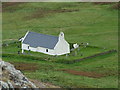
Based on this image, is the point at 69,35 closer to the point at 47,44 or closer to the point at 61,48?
the point at 47,44

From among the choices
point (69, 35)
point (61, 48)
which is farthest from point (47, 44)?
point (69, 35)

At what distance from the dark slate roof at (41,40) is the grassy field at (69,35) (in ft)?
8.45

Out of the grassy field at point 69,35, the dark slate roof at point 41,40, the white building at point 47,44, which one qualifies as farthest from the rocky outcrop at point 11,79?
the dark slate roof at point 41,40

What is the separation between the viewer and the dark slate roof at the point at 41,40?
7025 cm

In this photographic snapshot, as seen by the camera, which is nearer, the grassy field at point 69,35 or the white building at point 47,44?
the grassy field at point 69,35

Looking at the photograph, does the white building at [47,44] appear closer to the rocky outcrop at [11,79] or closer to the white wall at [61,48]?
the white wall at [61,48]

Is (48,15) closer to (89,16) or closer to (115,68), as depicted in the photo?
(89,16)

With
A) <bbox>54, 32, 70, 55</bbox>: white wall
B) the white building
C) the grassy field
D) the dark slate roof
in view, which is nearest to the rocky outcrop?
the grassy field

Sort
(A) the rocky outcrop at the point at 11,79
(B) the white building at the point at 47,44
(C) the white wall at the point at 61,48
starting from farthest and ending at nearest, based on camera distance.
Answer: (B) the white building at the point at 47,44, (C) the white wall at the point at 61,48, (A) the rocky outcrop at the point at 11,79

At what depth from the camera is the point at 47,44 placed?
7056cm

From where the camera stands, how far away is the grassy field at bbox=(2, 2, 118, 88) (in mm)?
54000

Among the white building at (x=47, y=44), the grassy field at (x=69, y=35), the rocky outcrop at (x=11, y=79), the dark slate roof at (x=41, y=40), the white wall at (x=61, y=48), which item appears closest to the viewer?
the rocky outcrop at (x=11, y=79)

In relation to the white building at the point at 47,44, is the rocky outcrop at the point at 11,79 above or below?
below

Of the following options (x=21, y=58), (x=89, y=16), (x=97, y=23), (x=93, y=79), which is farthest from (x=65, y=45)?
(x=89, y=16)
